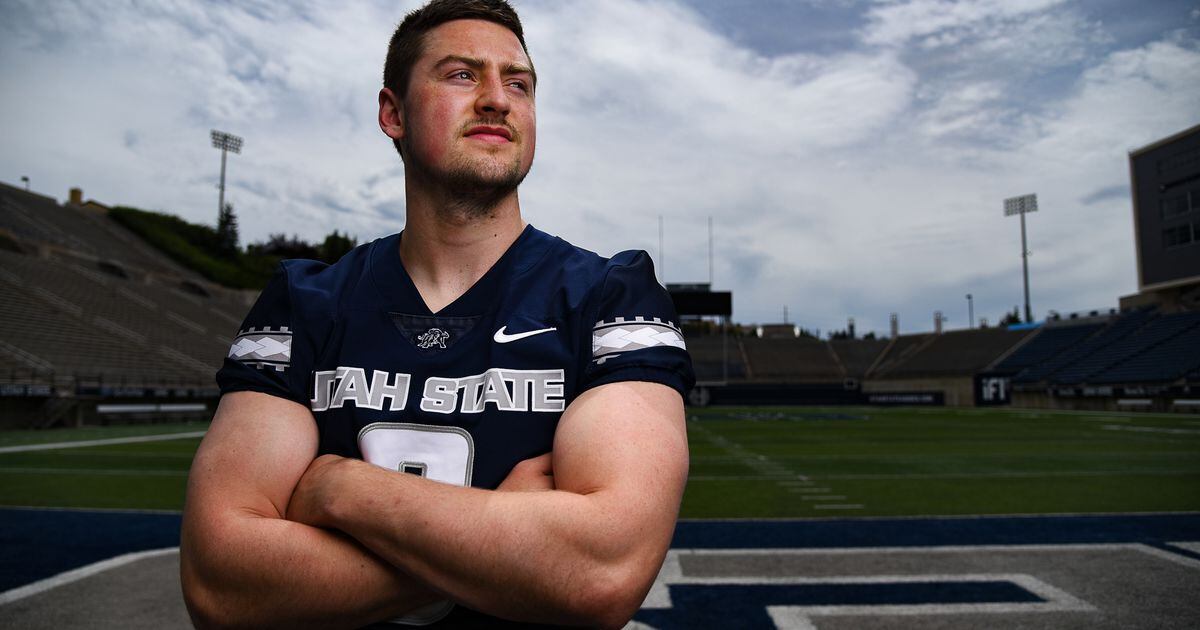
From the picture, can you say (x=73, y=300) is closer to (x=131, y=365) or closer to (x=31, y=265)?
(x=31, y=265)

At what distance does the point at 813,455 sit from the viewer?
12.6m

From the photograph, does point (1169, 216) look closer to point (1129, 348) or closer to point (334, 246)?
point (1129, 348)

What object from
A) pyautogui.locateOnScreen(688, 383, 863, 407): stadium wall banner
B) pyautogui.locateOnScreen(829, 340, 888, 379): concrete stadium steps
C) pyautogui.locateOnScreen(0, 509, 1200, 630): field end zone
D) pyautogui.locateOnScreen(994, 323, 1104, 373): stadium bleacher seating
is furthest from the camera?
pyautogui.locateOnScreen(829, 340, 888, 379): concrete stadium steps

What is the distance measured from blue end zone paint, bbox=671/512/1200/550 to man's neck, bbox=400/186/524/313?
14.7ft

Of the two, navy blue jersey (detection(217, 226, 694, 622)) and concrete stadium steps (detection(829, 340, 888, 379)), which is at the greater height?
concrete stadium steps (detection(829, 340, 888, 379))

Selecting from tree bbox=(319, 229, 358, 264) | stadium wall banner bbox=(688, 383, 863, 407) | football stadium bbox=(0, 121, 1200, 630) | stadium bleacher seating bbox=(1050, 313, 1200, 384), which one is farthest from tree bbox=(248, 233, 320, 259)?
stadium bleacher seating bbox=(1050, 313, 1200, 384)

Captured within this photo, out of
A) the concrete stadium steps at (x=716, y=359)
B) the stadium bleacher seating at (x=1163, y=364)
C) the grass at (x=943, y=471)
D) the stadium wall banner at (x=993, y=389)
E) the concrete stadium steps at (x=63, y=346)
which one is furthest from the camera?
the concrete stadium steps at (x=716, y=359)

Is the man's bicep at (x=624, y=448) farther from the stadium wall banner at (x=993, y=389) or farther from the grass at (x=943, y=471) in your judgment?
the stadium wall banner at (x=993, y=389)

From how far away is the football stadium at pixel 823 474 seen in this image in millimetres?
4164

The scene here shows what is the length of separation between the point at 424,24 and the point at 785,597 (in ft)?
12.4

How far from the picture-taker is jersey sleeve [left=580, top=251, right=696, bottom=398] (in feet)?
4.79

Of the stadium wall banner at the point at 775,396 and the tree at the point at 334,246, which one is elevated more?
the tree at the point at 334,246

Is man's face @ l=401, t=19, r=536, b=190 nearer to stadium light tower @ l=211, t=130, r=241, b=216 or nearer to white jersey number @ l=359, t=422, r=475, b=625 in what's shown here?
white jersey number @ l=359, t=422, r=475, b=625

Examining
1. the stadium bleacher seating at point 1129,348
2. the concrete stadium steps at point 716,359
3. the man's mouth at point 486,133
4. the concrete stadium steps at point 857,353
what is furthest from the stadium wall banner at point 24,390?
the concrete stadium steps at point 857,353
